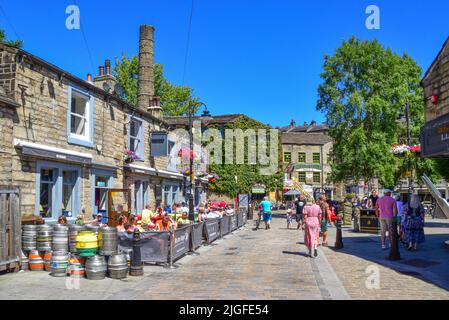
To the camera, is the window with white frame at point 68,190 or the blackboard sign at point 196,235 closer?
the blackboard sign at point 196,235

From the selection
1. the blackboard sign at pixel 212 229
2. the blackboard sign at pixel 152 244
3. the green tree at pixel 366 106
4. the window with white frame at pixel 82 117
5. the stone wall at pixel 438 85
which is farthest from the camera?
the green tree at pixel 366 106

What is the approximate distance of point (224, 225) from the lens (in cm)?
1794

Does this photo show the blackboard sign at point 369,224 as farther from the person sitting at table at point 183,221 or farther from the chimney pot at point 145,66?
the chimney pot at point 145,66

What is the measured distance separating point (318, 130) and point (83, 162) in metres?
54.0

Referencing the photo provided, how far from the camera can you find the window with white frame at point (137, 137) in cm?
1815

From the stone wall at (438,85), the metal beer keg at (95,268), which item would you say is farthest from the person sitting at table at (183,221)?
the stone wall at (438,85)

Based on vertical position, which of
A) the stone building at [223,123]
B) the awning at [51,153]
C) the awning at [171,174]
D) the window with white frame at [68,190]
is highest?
the stone building at [223,123]

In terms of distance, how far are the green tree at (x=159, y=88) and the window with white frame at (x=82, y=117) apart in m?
29.0

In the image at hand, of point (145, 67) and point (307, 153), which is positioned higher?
point (145, 67)

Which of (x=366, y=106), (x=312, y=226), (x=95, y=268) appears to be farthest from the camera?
(x=366, y=106)

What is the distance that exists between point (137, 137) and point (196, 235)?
7107 mm

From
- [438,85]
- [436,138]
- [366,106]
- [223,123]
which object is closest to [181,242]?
[436,138]

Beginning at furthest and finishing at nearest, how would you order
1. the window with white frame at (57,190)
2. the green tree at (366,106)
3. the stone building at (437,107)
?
the green tree at (366,106)
the window with white frame at (57,190)
the stone building at (437,107)

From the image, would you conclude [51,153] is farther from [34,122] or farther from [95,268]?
[95,268]
